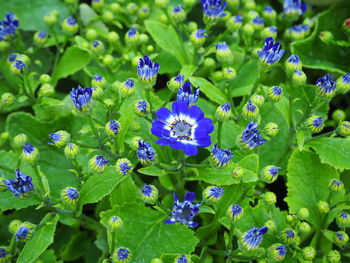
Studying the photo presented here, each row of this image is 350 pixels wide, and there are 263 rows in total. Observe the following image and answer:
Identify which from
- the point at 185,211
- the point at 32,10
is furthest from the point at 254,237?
the point at 32,10

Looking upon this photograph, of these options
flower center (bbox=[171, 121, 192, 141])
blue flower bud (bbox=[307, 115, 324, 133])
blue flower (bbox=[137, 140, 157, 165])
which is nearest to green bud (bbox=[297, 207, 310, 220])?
blue flower bud (bbox=[307, 115, 324, 133])

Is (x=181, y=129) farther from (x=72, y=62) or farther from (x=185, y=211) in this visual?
(x=72, y=62)

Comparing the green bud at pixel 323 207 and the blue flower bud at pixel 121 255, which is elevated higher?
the blue flower bud at pixel 121 255

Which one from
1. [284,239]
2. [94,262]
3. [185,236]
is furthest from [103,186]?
[284,239]

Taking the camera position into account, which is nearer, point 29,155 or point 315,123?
point 29,155

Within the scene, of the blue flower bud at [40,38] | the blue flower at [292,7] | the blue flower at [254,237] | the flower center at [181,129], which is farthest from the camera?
the blue flower at [292,7]

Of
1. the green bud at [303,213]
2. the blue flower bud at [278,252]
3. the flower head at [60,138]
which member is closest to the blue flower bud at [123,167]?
the flower head at [60,138]

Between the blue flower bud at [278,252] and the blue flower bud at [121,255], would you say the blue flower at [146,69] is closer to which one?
the blue flower bud at [121,255]
